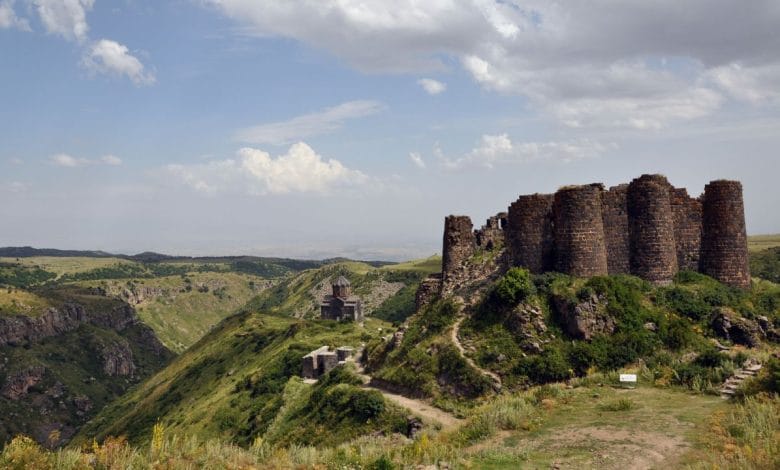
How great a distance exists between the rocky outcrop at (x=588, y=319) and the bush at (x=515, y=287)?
7.59 ft

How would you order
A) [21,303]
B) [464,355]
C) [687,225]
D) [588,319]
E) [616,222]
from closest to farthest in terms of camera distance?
[588,319] → [464,355] → [616,222] → [687,225] → [21,303]

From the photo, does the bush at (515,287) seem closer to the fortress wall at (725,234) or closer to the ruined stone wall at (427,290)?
the ruined stone wall at (427,290)

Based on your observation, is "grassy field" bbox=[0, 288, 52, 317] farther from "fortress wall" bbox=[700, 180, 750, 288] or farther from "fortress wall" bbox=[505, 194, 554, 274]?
"fortress wall" bbox=[700, 180, 750, 288]

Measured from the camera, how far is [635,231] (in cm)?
3156

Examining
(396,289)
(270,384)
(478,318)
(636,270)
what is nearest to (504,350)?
(478,318)

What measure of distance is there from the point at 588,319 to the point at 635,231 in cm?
625

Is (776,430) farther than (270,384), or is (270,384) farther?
(270,384)

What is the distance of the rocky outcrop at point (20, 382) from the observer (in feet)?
429

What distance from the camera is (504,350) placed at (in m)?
29.7

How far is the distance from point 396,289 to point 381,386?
382ft

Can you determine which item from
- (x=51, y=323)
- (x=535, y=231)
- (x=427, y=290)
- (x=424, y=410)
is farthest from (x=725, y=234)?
(x=51, y=323)

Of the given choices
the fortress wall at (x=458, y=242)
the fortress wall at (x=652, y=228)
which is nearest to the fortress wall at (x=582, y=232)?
the fortress wall at (x=652, y=228)

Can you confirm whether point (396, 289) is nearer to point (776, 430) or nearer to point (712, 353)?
point (712, 353)

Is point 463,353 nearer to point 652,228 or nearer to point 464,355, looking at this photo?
point 464,355
